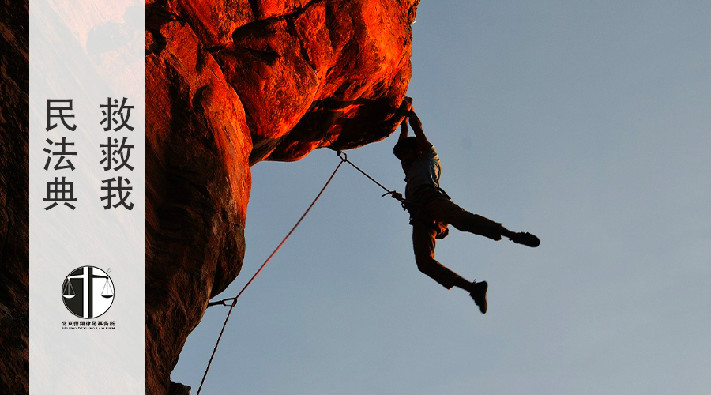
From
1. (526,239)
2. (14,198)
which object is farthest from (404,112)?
(14,198)

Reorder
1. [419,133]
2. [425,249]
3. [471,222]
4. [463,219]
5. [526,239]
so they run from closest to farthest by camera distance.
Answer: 1. [526,239]
2. [471,222]
3. [463,219]
4. [425,249]
5. [419,133]

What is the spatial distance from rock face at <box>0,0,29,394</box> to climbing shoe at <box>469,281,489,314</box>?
591 centimetres

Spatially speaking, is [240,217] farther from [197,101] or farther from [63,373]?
[63,373]

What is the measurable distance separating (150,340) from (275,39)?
15.8ft

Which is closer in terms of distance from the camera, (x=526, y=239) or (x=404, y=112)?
(x=526, y=239)

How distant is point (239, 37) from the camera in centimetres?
1011

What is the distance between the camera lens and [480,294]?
1026 centimetres

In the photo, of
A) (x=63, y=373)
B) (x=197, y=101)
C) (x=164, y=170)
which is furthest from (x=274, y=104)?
(x=63, y=373)

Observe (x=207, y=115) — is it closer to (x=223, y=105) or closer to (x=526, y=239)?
(x=223, y=105)

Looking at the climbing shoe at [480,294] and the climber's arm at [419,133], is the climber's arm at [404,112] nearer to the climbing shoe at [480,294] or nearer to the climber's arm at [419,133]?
the climber's arm at [419,133]

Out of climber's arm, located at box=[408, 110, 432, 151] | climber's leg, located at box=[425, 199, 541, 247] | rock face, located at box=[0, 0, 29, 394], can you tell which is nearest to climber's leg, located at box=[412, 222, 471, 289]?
climber's leg, located at box=[425, 199, 541, 247]

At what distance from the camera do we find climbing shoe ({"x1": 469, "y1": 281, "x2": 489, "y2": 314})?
1018cm

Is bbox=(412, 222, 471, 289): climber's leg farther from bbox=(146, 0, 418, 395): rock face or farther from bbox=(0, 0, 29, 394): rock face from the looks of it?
bbox=(0, 0, 29, 394): rock face

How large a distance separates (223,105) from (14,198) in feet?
11.6
